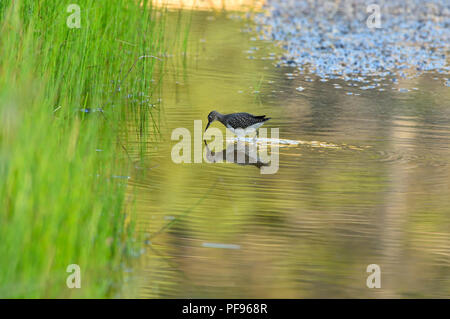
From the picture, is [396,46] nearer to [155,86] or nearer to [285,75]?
[285,75]

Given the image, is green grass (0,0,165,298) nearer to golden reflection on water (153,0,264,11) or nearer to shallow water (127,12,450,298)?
shallow water (127,12,450,298)

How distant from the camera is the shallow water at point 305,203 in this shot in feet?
20.1

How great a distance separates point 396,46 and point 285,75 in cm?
488

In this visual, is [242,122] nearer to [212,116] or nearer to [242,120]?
[242,120]

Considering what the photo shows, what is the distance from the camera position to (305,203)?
26.1 feet

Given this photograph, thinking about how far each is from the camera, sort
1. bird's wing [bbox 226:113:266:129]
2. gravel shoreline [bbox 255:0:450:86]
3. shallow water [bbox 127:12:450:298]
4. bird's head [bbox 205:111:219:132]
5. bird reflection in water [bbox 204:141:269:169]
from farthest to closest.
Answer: gravel shoreline [bbox 255:0:450:86] → bird's head [bbox 205:111:219:132] → bird's wing [bbox 226:113:266:129] → bird reflection in water [bbox 204:141:269:169] → shallow water [bbox 127:12:450:298]

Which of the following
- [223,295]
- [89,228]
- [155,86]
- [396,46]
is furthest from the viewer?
[396,46]

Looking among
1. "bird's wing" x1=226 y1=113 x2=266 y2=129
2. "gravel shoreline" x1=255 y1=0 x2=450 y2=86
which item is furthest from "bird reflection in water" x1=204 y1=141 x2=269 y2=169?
"gravel shoreline" x1=255 y1=0 x2=450 y2=86

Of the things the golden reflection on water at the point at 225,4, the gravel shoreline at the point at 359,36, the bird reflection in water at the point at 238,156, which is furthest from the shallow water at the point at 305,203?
the golden reflection on water at the point at 225,4

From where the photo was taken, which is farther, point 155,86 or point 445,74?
point 445,74

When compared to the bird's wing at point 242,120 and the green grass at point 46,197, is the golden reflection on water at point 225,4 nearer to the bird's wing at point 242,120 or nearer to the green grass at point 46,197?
the bird's wing at point 242,120

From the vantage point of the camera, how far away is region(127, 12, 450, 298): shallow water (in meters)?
6.14
